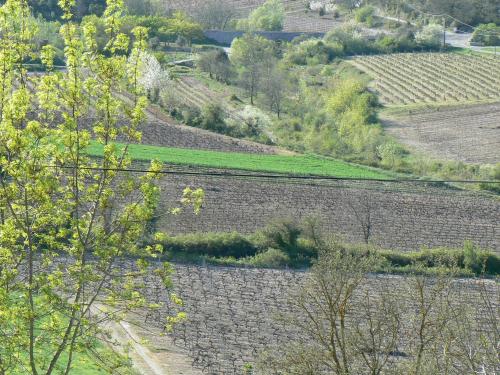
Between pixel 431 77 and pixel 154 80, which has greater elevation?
pixel 154 80

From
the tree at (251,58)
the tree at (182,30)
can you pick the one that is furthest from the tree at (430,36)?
the tree at (182,30)

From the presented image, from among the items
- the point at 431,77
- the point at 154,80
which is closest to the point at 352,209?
the point at 154,80

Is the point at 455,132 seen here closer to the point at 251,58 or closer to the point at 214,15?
Result: the point at 251,58

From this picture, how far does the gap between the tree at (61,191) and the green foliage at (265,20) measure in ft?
262

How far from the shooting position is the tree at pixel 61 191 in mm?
13406

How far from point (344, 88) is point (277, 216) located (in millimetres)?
30498

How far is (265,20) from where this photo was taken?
96125 millimetres

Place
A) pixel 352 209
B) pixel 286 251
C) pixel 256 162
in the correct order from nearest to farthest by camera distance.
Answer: pixel 286 251, pixel 352 209, pixel 256 162

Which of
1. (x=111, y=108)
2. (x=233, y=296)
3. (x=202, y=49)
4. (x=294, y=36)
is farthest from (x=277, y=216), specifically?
(x=294, y=36)

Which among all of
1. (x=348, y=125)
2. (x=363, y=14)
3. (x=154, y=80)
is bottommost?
(x=348, y=125)

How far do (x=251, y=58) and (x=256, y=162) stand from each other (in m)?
29.7

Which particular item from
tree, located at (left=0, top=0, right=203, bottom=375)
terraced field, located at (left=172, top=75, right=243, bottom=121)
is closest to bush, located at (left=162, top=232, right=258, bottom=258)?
tree, located at (left=0, top=0, right=203, bottom=375)

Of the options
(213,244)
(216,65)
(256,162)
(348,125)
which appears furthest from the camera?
(216,65)

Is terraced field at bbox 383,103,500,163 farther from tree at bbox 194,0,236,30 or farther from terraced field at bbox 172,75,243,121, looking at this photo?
tree at bbox 194,0,236,30
